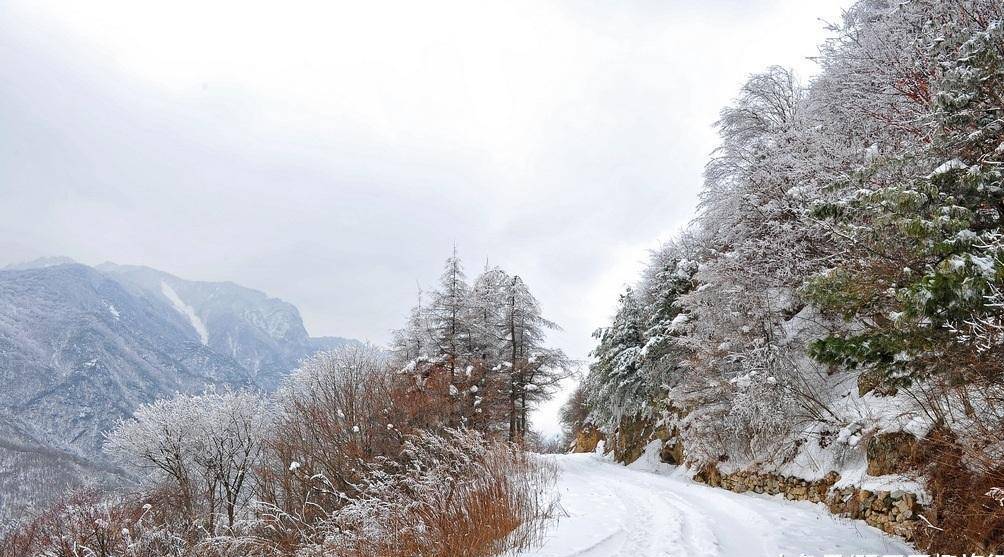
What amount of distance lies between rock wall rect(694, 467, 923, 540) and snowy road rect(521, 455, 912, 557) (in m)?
0.20

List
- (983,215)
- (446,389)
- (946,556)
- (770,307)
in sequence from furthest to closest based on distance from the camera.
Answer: (446,389), (770,307), (983,215), (946,556)

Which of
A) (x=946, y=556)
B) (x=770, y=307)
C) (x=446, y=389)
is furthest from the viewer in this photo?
(x=446, y=389)

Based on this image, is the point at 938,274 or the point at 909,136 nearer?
the point at 938,274

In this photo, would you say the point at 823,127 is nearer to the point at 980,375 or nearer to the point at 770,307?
the point at 770,307

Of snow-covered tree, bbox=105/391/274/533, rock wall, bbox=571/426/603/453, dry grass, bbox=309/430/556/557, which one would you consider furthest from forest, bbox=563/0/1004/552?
snow-covered tree, bbox=105/391/274/533

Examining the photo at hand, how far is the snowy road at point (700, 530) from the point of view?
5.71 metres

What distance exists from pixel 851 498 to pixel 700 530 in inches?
117

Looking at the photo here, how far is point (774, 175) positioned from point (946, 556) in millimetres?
9339

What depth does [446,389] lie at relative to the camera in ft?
53.6

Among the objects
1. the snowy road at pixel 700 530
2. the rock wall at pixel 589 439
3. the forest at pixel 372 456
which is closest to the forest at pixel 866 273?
the snowy road at pixel 700 530

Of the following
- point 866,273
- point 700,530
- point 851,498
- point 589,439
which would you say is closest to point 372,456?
point 700,530

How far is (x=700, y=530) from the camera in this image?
688 cm

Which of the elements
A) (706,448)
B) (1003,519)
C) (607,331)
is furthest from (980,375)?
(607,331)

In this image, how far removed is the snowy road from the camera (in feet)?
18.7
